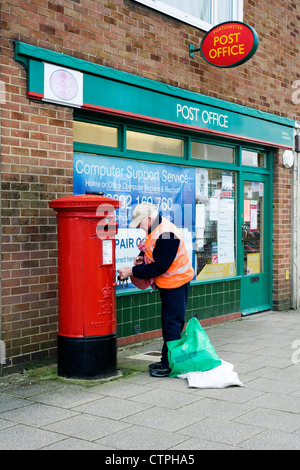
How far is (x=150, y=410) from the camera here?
4.73 meters

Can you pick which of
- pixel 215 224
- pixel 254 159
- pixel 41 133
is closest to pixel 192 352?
pixel 41 133

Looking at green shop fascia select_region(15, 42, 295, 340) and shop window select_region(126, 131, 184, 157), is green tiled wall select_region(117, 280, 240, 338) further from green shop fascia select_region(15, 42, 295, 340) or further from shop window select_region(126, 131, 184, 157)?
shop window select_region(126, 131, 184, 157)

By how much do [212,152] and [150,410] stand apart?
506cm

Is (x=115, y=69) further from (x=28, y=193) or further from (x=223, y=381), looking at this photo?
(x=223, y=381)

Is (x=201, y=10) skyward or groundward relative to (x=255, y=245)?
skyward

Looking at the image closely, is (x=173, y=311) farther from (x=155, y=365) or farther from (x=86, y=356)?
(x=86, y=356)

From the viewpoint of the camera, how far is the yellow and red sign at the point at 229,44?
24.9 ft

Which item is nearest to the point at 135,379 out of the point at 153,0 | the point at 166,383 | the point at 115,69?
the point at 166,383

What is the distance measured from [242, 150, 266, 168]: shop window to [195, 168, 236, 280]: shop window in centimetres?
48

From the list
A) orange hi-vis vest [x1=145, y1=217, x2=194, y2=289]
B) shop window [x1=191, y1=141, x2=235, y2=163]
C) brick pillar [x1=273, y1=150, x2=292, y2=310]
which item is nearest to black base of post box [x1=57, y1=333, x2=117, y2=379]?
orange hi-vis vest [x1=145, y1=217, x2=194, y2=289]

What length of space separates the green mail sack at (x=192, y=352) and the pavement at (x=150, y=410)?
18cm

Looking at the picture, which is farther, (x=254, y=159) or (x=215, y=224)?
(x=254, y=159)

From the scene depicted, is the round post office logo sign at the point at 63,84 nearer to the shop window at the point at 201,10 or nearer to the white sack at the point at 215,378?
the shop window at the point at 201,10

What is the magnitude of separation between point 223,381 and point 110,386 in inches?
40.6
